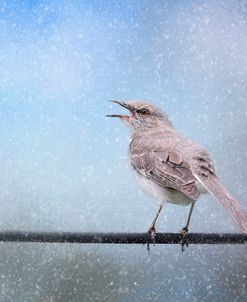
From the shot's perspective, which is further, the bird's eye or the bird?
the bird's eye

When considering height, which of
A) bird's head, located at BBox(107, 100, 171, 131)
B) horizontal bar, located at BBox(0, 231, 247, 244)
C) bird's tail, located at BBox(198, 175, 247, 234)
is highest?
bird's head, located at BBox(107, 100, 171, 131)

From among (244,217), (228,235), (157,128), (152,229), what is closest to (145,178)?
(152,229)

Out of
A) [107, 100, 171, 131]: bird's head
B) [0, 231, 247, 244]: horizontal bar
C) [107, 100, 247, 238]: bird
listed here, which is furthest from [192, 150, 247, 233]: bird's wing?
[107, 100, 171, 131]: bird's head

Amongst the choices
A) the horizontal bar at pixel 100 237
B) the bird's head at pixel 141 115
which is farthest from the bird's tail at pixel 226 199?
the bird's head at pixel 141 115

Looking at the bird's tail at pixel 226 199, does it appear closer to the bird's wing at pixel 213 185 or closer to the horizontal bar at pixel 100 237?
the bird's wing at pixel 213 185

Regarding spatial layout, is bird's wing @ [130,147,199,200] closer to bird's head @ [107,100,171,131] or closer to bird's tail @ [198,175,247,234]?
bird's tail @ [198,175,247,234]

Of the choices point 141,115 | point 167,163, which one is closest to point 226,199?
point 167,163

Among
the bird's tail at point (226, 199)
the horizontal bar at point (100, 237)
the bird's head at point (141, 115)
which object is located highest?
the bird's head at point (141, 115)

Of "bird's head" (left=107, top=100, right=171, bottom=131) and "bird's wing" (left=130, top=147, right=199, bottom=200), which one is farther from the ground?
"bird's head" (left=107, top=100, right=171, bottom=131)
